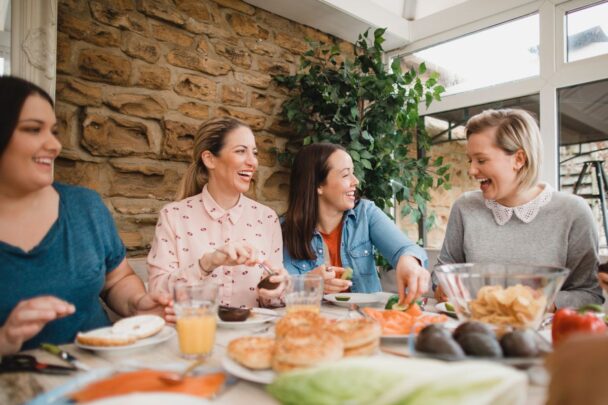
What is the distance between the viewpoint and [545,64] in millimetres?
2857

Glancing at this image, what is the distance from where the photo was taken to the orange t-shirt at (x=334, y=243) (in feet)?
7.70

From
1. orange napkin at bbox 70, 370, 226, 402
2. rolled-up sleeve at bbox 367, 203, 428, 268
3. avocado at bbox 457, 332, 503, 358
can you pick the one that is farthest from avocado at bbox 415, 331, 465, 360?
rolled-up sleeve at bbox 367, 203, 428, 268

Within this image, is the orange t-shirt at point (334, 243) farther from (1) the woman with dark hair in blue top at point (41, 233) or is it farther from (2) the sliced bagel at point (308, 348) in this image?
(2) the sliced bagel at point (308, 348)

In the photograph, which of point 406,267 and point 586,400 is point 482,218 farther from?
point 586,400

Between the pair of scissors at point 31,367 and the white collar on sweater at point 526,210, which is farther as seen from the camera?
the white collar on sweater at point 526,210

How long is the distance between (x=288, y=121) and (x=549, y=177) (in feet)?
5.92

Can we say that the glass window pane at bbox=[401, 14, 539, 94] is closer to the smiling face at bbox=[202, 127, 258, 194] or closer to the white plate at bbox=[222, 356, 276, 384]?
the smiling face at bbox=[202, 127, 258, 194]

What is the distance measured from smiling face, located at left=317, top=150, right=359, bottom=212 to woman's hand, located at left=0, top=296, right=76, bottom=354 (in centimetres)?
158

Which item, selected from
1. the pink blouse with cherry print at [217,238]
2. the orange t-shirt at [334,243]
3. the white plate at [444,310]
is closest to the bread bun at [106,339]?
the pink blouse with cherry print at [217,238]

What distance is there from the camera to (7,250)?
1.18 metres

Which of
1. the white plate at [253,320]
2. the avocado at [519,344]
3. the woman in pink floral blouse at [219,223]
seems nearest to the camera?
the avocado at [519,344]

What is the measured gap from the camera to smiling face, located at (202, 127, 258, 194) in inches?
77.1

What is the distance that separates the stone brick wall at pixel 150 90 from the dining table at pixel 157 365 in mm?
1495

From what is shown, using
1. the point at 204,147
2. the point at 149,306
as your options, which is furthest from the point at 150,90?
the point at 149,306
